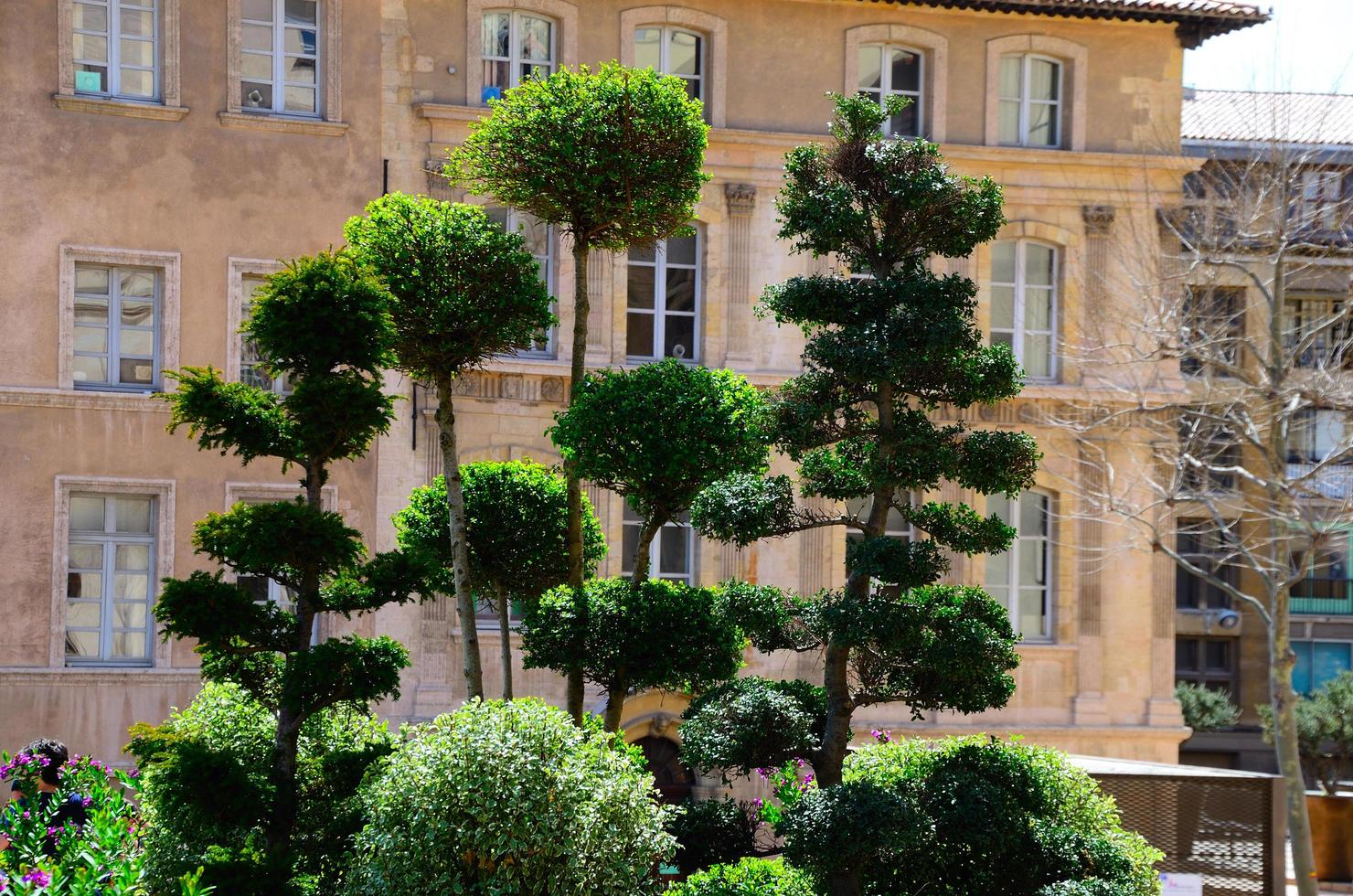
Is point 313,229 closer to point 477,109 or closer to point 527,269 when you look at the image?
point 477,109

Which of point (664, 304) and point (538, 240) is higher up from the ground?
point (538, 240)

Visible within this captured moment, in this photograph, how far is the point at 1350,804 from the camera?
821 inches

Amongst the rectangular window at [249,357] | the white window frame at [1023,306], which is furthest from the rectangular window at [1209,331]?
the rectangular window at [249,357]

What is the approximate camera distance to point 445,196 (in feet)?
68.2

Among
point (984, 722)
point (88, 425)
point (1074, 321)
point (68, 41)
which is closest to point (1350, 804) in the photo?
point (984, 722)

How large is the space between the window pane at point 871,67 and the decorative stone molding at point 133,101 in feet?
28.7

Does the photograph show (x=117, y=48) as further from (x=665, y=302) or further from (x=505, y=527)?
(x=505, y=527)

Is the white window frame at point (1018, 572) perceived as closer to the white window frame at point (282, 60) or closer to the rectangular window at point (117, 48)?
the white window frame at point (282, 60)

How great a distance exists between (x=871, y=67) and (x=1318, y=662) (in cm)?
2079

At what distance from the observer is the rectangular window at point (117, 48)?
65.1 feet

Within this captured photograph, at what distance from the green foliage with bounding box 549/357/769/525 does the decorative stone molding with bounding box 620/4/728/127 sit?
9675mm

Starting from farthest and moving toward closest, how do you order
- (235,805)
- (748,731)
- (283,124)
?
(283,124), (748,731), (235,805)

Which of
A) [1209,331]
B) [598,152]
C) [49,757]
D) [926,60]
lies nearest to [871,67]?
[926,60]

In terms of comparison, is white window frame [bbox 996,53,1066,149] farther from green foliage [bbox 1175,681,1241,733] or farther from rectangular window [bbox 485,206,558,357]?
green foliage [bbox 1175,681,1241,733]
